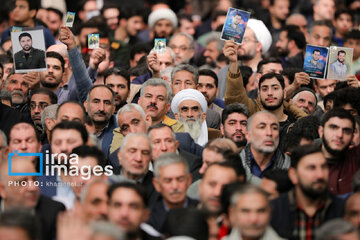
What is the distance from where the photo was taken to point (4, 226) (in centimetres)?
812

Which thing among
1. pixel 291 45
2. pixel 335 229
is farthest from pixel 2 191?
pixel 291 45

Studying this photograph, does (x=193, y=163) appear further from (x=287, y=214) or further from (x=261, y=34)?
(x=261, y=34)

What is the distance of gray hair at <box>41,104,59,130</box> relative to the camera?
1205cm

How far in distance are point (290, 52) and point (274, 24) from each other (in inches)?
102

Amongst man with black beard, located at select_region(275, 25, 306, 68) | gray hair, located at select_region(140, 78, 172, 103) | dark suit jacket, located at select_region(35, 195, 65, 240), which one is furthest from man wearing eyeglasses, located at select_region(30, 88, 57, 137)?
man with black beard, located at select_region(275, 25, 306, 68)

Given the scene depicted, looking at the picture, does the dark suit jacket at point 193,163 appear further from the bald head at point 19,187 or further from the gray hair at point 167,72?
the gray hair at point 167,72

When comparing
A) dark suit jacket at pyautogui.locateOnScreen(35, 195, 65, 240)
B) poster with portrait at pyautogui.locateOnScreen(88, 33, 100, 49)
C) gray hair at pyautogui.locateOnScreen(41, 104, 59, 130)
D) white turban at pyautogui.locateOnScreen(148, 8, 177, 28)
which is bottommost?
dark suit jacket at pyautogui.locateOnScreen(35, 195, 65, 240)

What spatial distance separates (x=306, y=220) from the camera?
943 centimetres

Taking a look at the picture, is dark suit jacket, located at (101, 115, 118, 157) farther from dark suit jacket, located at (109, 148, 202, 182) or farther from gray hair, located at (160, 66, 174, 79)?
gray hair, located at (160, 66, 174, 79)

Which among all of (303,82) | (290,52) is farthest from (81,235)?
(290,52)

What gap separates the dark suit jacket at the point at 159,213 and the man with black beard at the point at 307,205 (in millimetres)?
811

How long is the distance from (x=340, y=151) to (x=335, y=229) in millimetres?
2377

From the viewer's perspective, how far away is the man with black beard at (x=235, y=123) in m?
12.0

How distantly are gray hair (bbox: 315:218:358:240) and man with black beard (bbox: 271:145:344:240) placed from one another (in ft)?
2.67
